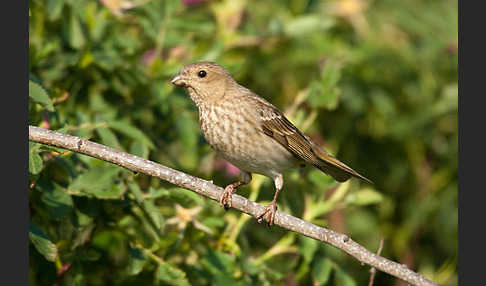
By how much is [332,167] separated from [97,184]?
5.83ft

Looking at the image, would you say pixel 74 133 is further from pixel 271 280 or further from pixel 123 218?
pixel 271 280

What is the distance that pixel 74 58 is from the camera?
176 inches

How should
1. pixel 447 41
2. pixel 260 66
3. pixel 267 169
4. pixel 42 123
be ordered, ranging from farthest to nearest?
pixel 447 41 < pixel 260 66 < pixel 267 169 < pixel 42 123

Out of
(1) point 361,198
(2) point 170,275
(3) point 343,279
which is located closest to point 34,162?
(2) point 170,275

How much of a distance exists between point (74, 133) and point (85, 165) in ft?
0.65

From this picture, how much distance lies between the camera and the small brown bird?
459 centimetres

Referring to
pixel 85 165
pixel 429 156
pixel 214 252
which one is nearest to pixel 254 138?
pixel 214 252

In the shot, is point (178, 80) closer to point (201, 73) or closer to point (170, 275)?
point (201, 73)

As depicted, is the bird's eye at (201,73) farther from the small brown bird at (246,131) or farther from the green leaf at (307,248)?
the green leaf at (307,248)

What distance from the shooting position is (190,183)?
11.0ft

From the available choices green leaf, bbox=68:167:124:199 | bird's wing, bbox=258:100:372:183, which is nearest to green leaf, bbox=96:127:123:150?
green leaf, bbox=68:167:124:199

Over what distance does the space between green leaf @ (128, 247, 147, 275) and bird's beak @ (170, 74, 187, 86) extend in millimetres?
1223

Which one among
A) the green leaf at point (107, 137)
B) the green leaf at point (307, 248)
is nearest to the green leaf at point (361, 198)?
the green leaf at point (307, 248)

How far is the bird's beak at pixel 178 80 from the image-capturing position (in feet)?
15.2
